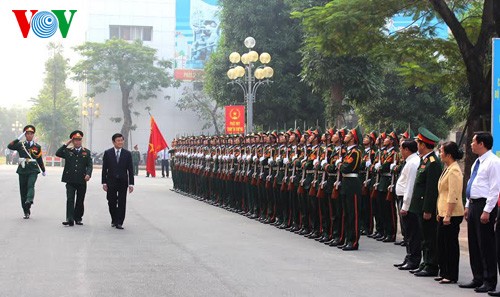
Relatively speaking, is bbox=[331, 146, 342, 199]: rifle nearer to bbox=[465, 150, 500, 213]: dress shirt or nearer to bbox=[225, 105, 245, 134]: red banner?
bbox=[465, 150, 500, 213]: dress shirt

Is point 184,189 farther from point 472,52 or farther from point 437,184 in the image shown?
point 437,184

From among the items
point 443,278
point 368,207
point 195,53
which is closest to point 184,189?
point 368,207

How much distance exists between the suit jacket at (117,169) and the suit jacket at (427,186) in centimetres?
721

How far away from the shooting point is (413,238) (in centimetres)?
1157

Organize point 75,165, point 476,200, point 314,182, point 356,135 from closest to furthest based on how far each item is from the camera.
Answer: point 476,200 → point 356,135 → point 314,182 → point 75,165

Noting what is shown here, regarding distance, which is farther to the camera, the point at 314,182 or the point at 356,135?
the point at 314,182

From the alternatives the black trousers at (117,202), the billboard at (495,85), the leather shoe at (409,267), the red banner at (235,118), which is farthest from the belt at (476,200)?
the red banner at (235,118)

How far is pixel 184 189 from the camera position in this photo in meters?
30.5

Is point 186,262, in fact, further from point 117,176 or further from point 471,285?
point 117,176

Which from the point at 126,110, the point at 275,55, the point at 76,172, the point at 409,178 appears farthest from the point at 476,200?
the point at 126,110

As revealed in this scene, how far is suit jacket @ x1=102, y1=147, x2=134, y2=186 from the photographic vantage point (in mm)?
17062

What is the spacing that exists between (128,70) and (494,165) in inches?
2654

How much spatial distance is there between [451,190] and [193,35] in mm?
71729

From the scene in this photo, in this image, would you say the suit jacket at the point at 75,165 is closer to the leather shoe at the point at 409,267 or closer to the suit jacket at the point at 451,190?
the leather shoe at the point at 409,267
